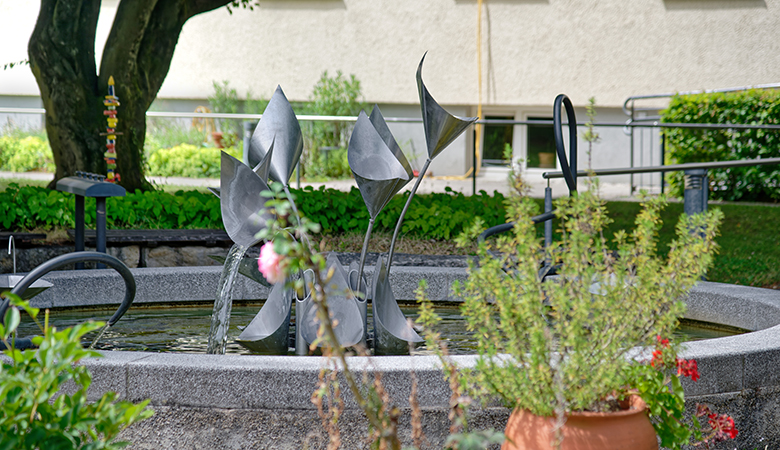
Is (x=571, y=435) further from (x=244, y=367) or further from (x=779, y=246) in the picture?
(x=779, y=246)

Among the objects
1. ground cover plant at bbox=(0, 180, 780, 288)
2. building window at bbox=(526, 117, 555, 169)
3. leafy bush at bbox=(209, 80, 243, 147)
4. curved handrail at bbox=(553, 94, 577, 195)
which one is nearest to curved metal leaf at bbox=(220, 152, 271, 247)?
curved handrail at bbox=(553, 94, 577, 195)

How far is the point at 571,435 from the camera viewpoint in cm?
207

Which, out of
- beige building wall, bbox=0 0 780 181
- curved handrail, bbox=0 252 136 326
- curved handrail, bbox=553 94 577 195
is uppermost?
beige building wall, bbox=0 0 780 181

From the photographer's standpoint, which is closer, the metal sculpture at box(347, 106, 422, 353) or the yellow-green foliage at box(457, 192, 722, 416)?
the yellow-green foliage at box(457, 192, 722, 416)

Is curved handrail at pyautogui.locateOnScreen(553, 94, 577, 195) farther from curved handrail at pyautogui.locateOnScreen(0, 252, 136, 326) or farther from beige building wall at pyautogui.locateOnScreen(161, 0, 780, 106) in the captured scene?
beige building wall at pyautogui.locateOnScreen(161, 0, 780, 106)

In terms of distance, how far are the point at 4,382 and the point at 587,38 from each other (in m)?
14.1

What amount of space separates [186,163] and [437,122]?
10.4 m

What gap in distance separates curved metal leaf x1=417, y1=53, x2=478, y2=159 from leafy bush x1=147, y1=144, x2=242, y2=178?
9953 millimetres

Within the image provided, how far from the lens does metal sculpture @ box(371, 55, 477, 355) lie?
3.54 meters

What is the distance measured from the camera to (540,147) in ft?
50.3

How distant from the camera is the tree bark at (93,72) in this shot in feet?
25.8

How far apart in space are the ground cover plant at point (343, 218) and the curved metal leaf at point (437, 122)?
2845 mm

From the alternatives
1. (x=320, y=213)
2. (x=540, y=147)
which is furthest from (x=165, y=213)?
(x=540, y=147)

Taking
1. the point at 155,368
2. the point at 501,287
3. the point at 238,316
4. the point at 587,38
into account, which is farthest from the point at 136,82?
the point at 587,38
